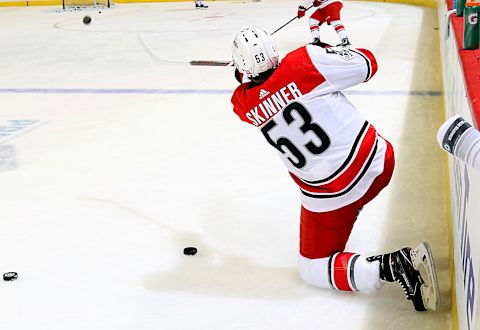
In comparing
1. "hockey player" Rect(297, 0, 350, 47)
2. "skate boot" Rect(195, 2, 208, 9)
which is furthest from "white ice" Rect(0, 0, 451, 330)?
"skate boot" Rect(195, 2, 208, 9)

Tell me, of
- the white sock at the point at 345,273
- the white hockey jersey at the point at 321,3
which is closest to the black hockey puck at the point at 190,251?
the white sock at the point at 345,273

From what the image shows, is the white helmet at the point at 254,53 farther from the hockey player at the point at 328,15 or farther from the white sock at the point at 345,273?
the hockey player at the point at 328,15

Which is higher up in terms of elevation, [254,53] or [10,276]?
[254,53]

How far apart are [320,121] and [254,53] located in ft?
0.84

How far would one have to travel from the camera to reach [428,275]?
175 cm

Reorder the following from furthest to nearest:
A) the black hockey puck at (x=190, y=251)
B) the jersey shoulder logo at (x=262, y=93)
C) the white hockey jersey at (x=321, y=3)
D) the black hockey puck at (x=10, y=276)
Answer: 1. the white hockey jersey at (x=321, y=3)
2. the black hockey puck at (x=190, y=251)
3. the black hockey puck at (x=10, y=276)
4. the jersey shoulder logo at (x=262, y=93)

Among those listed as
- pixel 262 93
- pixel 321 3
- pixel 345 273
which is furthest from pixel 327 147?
pixel 321 3

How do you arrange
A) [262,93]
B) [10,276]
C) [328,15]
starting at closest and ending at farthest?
[262,93]
[10,276]
[328,15]

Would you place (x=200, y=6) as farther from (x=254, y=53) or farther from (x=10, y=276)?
(x=254, y=53)

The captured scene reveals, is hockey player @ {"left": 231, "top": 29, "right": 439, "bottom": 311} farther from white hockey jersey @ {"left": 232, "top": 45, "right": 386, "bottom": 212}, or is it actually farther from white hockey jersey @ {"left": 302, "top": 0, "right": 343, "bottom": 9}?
white hockey jersey @ {"left": 302, "top": 0, "right": 343, "bottom": 9}

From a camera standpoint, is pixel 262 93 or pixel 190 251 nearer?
pixel 262 93

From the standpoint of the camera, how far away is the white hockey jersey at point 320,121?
1.84 metres

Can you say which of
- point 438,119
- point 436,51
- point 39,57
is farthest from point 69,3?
point 438,119

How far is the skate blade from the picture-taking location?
1749 mm
